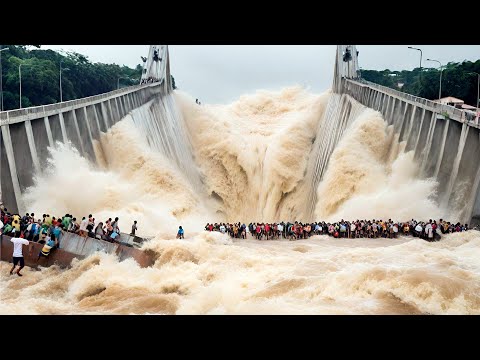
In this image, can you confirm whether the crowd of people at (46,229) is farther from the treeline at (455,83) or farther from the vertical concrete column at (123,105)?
the treeline at (455,83)

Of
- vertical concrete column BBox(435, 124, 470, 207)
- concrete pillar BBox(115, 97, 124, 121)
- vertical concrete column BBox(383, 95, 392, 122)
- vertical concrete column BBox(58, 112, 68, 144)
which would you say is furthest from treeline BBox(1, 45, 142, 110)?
vertical concrete column BBox(435, 124, 470, 207)

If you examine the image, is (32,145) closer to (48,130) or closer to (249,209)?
(48,130)

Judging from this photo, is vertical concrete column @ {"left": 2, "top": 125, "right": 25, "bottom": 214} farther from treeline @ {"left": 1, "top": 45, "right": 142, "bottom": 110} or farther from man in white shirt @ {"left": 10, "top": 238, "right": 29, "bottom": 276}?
treeline @ {"left": 1, "top": 45, "right": 142, "bottom": 110}

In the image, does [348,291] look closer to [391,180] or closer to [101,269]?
[101,269]

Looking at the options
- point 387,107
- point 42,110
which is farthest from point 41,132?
point 387,107

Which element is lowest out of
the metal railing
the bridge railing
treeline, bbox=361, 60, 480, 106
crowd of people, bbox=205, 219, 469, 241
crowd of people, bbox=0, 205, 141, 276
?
crowd of people, bbox=205, 219, 469, 241

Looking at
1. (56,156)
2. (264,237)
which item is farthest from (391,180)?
(56,156)

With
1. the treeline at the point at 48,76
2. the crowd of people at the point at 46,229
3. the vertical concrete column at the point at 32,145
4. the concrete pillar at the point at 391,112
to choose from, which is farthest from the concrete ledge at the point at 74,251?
the treeline at the point at 48,76

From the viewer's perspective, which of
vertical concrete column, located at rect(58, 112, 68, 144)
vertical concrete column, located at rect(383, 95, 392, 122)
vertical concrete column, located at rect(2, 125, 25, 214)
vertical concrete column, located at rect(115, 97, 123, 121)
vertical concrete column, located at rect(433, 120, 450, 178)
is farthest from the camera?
vertical concrete column, located at rect(115, 97, 123, 121)
